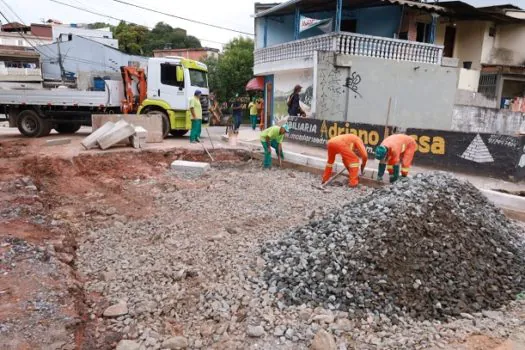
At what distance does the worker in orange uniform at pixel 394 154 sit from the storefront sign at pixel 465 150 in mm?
1543

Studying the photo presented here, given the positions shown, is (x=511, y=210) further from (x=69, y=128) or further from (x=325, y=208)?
(x=69, y=128)

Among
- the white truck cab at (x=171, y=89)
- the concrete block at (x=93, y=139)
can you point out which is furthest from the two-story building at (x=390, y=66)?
the concrete block at (x=93, y=139)

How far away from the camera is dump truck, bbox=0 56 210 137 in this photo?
482 inches

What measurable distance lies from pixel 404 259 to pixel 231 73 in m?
22.9

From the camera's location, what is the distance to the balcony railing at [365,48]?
1256 cm

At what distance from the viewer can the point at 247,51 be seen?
26.0 m

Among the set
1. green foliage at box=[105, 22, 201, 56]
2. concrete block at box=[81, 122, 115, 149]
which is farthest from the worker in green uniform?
green foliage at box=[105, 22, 201, 56]

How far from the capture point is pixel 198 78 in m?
12.8

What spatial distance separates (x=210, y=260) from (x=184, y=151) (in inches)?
264

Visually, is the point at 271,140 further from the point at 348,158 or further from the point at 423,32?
the point at 423,32

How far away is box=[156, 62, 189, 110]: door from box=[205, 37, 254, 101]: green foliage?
43.6 ft

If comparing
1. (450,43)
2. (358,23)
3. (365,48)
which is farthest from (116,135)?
(450,43)

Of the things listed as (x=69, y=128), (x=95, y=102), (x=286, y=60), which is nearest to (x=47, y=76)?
(x=69, y=128)

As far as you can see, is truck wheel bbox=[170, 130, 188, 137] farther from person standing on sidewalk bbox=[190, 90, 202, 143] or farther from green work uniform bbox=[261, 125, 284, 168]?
green work uniform bbox=[261, 125, 284, 168]
